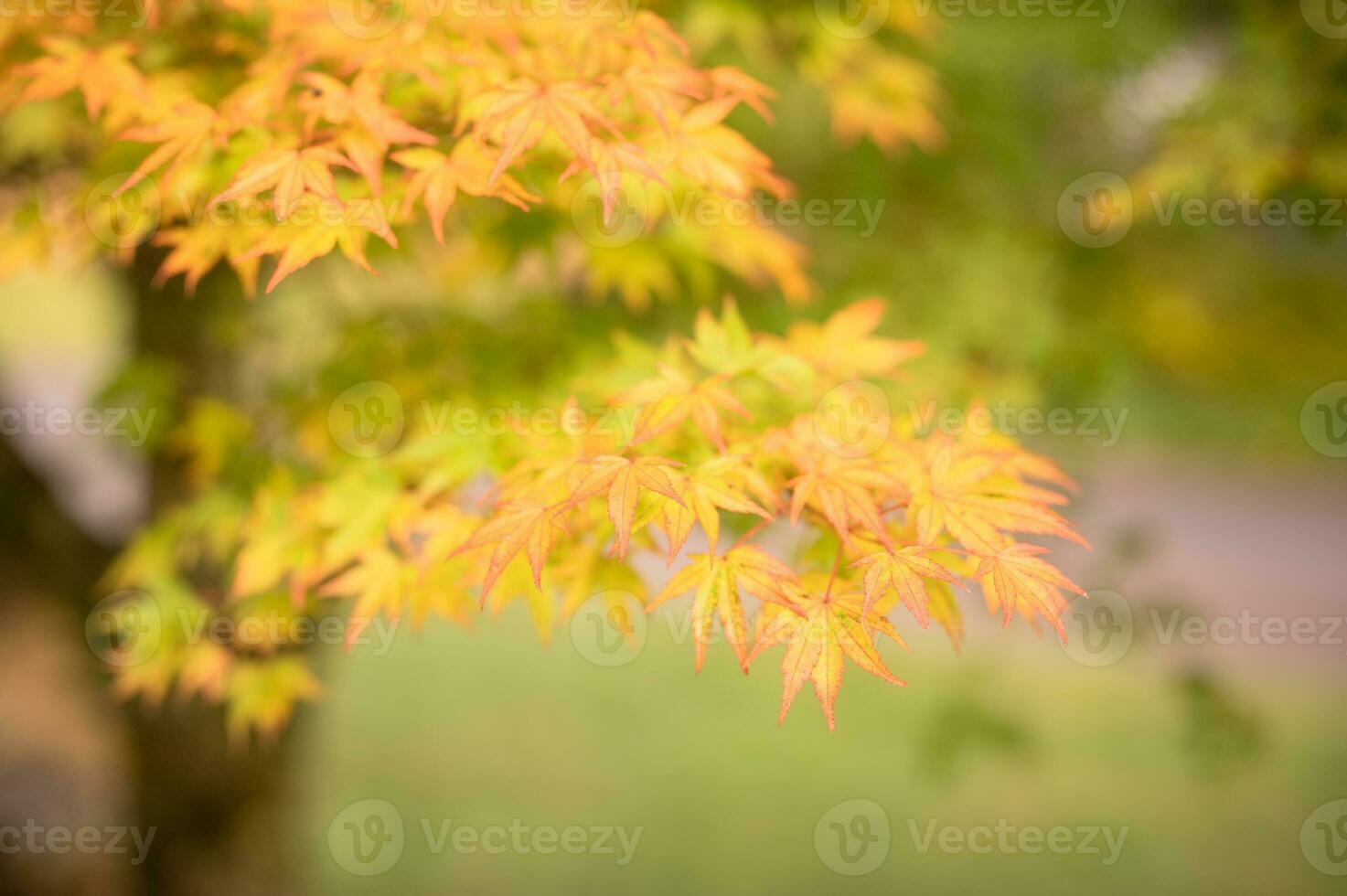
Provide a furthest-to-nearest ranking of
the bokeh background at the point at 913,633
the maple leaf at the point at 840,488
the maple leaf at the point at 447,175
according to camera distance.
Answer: the bokeh background at the point at 913,633 < the maple leaf at the point at 447,175 < the maple leaf at the point at 840,488

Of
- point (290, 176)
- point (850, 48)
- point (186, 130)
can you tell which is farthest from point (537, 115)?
point (850, 48)

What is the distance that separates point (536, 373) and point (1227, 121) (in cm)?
200

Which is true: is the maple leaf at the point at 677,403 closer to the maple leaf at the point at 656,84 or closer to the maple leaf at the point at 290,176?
the maple leaf at the point at 656,84

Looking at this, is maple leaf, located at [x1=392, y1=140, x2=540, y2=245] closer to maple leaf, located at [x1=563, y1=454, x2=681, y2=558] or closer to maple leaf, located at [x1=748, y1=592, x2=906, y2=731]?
maple leaf, located at [x1=563, y1=454, x2=681, y2=558]

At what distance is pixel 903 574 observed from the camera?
1388mm

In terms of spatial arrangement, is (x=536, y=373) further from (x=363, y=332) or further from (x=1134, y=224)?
(x=1134, y=224)

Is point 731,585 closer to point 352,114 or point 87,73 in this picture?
point 352,114

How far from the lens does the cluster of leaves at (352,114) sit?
5.10ft

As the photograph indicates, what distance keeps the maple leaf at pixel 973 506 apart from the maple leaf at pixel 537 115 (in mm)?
764

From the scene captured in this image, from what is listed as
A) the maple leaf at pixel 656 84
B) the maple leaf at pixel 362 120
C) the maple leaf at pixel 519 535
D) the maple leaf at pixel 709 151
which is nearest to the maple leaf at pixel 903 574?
the maple leaf at pixel 519 535

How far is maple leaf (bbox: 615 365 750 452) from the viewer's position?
60.8 inches

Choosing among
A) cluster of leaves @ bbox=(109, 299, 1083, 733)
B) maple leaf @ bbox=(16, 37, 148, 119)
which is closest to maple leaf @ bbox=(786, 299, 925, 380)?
cluster of leaves @ bbox=(109, 299, 1083, 733)

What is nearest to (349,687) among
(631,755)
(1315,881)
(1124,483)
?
(631,755)

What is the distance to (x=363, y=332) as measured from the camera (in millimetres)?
2439
